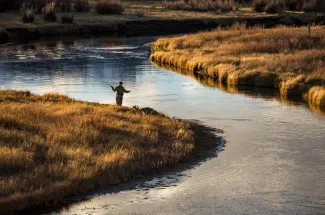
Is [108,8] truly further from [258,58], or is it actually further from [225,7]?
[258,58]

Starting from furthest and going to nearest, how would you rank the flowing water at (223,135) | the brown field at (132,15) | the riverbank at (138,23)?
the brown field at (132,15) → the riverbank at (138,23) → the flowing water at (223,135)

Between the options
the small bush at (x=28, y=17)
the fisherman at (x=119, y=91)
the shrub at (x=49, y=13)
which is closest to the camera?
the fisherman at (x=119, y=91)

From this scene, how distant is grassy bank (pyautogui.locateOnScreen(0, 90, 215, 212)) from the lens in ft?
50.8

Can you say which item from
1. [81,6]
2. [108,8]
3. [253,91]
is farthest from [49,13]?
[253,91]

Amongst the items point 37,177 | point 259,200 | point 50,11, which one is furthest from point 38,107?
point 50,11

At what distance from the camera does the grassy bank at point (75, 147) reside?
1548 centimetres

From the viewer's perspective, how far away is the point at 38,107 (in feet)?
78.5

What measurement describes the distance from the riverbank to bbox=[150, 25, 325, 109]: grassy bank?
1398 cm

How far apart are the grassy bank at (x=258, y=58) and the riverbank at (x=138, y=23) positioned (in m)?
14.0

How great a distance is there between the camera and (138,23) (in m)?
67.9

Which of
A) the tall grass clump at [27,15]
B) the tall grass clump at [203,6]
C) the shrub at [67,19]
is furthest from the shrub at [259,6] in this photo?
the tall grass clump at [27,15]

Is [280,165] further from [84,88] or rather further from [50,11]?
[50,11]

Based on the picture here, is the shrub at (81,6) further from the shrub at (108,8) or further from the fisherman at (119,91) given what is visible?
the fisherman at (119,91)

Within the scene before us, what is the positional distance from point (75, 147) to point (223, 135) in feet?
20.1
